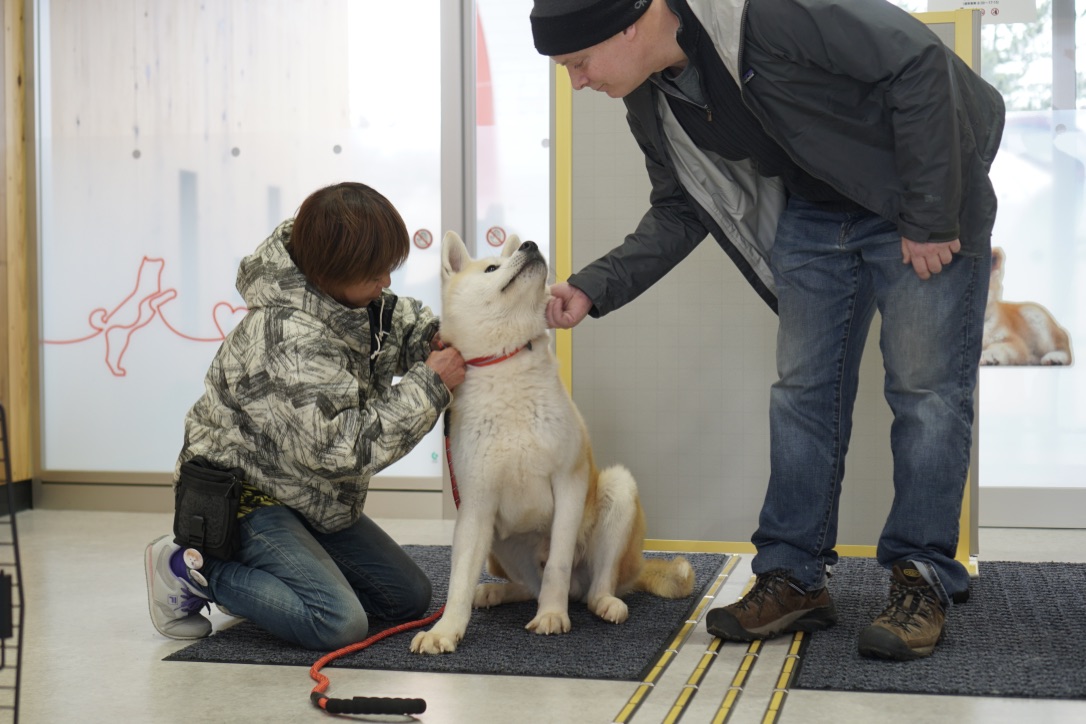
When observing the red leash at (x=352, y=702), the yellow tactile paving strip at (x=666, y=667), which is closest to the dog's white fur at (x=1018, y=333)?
the yellow tactile paving strip at (x=666, y=667)

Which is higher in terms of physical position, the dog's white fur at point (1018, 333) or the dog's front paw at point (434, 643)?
the dog's white fur at point (1018, 333)

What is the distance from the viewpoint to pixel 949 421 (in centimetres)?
199

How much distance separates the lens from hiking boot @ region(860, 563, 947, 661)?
6.26 feet

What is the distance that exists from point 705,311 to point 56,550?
215cm

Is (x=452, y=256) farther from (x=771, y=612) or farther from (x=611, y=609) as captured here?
(x=771, y=612)

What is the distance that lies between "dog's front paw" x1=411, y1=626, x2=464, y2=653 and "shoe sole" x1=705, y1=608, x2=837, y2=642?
20.1 inches

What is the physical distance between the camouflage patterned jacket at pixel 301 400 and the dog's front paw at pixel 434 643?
1.13 ft

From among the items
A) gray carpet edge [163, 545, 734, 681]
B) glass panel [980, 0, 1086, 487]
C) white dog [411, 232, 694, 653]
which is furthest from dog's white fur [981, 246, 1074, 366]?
white dog [411, 232, 694, 653]

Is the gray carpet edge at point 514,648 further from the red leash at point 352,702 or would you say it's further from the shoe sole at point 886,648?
the shoe sole at point 886,648

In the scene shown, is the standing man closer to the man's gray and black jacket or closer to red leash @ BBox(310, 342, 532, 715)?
the man's gray and black jacket

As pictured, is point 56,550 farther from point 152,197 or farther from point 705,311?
point 705,311

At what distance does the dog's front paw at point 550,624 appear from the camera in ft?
7.08

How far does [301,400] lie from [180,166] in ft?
8.09

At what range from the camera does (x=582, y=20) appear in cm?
185
